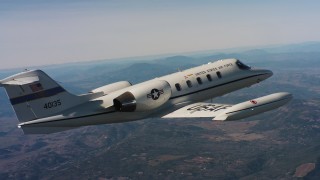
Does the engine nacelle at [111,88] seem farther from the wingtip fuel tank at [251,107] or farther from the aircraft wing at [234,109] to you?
the wingtip fuel tank at [251,107]

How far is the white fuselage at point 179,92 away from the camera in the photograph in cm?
2909

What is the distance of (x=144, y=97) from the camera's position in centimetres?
3020

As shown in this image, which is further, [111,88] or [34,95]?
[111,88]

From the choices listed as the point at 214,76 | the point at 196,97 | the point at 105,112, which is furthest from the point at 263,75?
the point at 105,112

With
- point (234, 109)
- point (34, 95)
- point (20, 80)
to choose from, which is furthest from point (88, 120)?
point (234, 109)

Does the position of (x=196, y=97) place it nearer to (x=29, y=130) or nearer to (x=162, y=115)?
(x=162, y=115)

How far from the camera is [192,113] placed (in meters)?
31.5

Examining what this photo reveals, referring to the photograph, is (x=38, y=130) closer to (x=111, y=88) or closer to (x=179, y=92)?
(x=111, y=88)

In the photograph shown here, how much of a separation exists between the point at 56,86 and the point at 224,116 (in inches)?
560

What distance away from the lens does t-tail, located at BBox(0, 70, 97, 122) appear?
26375 millimetres

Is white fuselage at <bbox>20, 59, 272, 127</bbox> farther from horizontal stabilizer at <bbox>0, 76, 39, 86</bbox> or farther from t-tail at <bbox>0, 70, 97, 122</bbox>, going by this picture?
horizontal stabilizer at <bbox>0, 76, 39, 86</bbox>

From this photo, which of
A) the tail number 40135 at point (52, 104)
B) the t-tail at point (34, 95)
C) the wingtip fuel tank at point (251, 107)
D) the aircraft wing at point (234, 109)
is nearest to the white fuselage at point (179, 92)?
the t-tail at point (34, 95)

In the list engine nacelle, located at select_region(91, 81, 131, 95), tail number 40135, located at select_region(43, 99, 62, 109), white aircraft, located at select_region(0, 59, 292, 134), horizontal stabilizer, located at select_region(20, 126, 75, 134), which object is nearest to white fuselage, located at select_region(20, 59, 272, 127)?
white aircraft, located at select_region(0, 59, 292, 134)

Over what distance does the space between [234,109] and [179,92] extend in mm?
7265
